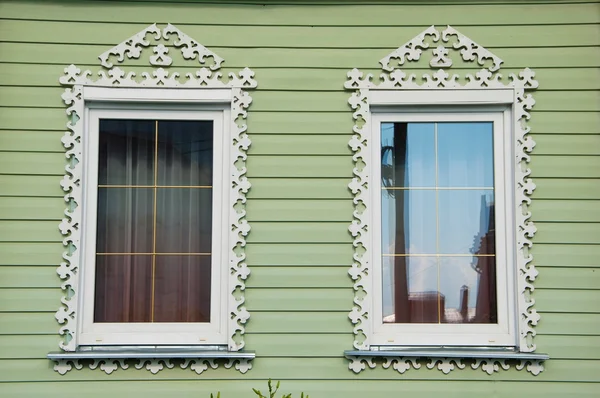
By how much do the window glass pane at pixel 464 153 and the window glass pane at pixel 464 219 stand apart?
0.07 metres

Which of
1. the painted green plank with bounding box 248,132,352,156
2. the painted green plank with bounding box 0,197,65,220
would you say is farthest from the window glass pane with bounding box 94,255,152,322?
the painted green plank with bounding box 248,132,352,156

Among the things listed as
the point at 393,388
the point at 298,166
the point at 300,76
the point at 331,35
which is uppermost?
the point at 331,35

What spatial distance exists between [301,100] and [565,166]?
60.0 inches

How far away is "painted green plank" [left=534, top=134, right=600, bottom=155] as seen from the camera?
4.15 m

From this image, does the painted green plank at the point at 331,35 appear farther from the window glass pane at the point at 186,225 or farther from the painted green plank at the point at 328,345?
the painted green plank at the point at 328,345

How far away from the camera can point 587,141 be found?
415 cm

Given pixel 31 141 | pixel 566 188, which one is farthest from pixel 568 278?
pixel 31 141

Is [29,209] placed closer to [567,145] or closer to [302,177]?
[302,177]

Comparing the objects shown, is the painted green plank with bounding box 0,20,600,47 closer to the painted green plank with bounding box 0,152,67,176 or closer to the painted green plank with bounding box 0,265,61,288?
the painted green plank with bounding box 0,152,67,176

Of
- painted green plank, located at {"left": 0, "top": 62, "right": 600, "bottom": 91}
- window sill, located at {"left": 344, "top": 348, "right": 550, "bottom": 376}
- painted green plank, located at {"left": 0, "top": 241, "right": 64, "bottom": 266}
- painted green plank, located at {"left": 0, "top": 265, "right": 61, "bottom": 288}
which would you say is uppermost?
painted green plank, located at {"left": 0, "top": 62, "right": 600, "bottom": 91}

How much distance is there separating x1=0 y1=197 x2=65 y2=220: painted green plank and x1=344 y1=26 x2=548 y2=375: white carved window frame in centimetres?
165

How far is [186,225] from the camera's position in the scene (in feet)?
13.8

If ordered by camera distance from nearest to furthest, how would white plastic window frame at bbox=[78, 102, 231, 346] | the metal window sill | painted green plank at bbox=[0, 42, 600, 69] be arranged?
the metal window sill → white plastic window frame at bbox=[78, 102, 231, 346] → painted green plank at bbox=[0, 42, 600, 69]

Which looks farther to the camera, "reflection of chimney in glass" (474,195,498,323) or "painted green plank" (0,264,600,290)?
"reflection of chimney in glass" (474,195,498,323)
